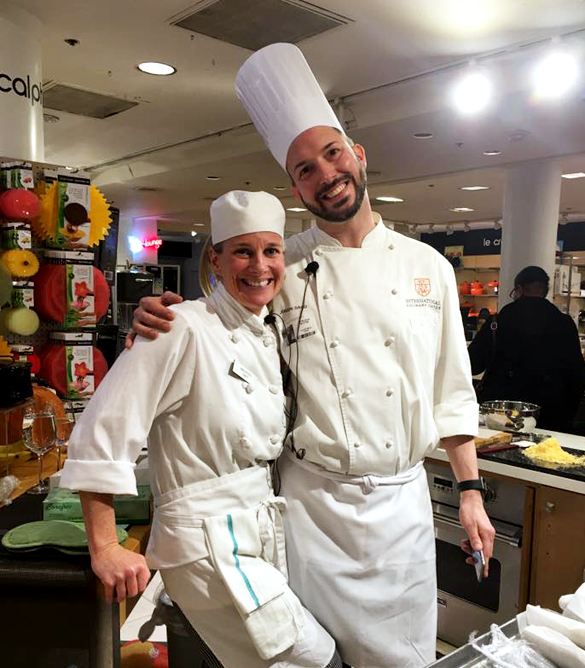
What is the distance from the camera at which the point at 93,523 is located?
1247 mm

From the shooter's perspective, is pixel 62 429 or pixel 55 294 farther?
pixel 55 294

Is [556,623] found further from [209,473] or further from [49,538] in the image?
[49,538]

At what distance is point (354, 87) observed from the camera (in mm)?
4668

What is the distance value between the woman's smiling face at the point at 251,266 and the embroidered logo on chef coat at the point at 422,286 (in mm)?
374

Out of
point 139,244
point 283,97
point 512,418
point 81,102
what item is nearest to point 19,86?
point 81,102

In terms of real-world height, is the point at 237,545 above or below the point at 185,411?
below

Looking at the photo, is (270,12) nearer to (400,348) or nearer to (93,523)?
(400,348)

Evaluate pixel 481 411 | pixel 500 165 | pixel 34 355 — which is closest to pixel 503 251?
pixel 500 165

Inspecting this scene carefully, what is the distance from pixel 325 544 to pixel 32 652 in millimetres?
725

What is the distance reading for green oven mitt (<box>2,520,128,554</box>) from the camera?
140 cm

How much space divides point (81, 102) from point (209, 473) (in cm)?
475

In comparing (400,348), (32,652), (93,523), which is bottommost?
(32,652)

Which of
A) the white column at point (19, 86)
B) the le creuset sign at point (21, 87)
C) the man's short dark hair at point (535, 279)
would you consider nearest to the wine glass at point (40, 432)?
the white column at point (19, 86)

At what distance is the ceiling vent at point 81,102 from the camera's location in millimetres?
4992
